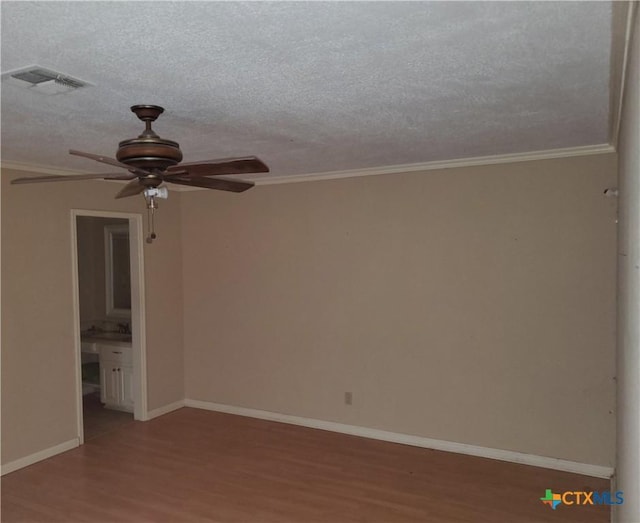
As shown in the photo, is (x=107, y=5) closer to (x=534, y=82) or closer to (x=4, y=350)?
(x=534, y=82)

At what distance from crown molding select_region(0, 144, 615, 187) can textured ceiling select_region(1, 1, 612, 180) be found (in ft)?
1.15

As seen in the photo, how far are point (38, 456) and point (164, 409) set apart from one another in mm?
1389

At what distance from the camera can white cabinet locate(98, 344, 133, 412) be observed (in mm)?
5562

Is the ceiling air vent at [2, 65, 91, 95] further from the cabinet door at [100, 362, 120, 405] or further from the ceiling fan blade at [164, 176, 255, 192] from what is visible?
the cabinet door at [100, 362, 120, 405]

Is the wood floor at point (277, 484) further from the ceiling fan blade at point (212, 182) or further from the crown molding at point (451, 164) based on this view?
the crown molding at point (451, 164)

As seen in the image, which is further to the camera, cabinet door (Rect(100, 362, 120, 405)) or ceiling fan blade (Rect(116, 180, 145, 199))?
cabinet door (Rect(100, 362, 120, 405))

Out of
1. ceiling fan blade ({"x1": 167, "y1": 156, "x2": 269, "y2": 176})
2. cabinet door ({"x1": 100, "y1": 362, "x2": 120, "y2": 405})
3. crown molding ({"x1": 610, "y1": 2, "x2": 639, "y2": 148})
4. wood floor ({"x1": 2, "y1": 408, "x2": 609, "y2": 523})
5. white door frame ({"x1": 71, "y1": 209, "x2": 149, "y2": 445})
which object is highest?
crown molding ({"x1": 610, "y1": 2, "x2": 639, "y2": 148})

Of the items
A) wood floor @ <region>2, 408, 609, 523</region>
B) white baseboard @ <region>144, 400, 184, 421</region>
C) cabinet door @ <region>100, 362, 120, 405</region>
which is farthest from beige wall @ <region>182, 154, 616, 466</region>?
cabinet door @ <region>100, 362, 120, 405</region>

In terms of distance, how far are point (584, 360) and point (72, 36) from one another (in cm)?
380

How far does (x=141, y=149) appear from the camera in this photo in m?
2.29

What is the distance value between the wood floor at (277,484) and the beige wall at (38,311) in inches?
12.3

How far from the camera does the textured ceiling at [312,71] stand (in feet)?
5.26

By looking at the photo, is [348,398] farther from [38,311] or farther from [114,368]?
[38,311]

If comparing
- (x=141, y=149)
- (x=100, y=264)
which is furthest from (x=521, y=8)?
(x=100, y=264)
